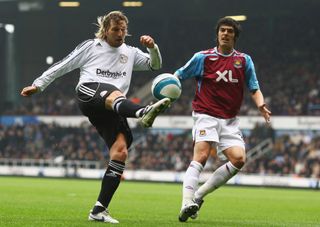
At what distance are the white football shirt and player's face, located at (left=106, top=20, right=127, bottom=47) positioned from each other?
96 mm

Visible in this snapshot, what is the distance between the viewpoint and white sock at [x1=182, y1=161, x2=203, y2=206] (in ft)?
27.4

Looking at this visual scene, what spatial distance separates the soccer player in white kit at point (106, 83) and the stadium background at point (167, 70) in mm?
22525

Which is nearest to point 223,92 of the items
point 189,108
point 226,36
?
point 226,36

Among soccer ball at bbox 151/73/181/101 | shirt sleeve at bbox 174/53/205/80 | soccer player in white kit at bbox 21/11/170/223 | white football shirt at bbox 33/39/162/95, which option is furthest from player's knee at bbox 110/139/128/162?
shirt sleeve at bbox 174/53/205/80

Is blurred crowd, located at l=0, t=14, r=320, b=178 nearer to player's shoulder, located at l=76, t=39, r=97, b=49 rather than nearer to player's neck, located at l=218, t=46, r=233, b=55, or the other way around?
player's neck, located at l=218, t=46, r=233, b=55

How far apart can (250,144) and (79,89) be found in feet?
89.8

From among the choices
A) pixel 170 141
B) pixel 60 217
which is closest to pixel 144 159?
pixel 170 141

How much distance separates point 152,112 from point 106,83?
4.01 ft

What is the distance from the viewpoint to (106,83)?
8.34 meters

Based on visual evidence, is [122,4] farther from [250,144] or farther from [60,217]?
[60,217]

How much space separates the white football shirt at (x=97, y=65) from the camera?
8406 millimetres

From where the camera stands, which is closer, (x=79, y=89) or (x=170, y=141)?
(x=79, y=89)

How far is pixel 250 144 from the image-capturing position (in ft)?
115

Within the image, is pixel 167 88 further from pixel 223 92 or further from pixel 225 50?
pixel 225 50
